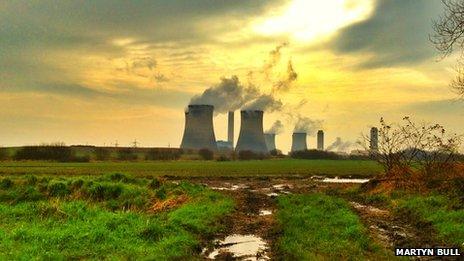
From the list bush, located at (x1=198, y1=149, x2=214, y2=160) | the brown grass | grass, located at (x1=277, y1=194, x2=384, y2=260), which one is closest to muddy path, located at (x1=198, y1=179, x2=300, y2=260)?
grass, located at (x1=277, y1=194, x2=384, y2=260)

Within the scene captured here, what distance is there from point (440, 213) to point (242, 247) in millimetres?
8098

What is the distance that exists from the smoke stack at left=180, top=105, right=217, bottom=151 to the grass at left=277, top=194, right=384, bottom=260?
384ft

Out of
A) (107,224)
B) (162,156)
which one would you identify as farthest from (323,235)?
(162,156)

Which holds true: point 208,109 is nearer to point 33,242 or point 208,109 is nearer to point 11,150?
point 11,150

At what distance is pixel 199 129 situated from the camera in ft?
471

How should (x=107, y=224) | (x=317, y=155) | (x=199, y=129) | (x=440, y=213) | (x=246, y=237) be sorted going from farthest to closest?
(x=317, y=155) < (x=199, y=129) < (x=440, y=213) < (x=107, y=224) < (x=246, y=237)

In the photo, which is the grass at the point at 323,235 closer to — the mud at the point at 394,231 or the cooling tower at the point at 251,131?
the mud at the point at 394,231

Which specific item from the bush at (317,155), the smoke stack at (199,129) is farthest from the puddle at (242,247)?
the bush at (317,155)

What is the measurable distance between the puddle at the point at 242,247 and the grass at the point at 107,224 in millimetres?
696

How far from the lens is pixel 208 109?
14050 centimetres

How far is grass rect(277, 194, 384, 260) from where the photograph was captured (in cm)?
1271

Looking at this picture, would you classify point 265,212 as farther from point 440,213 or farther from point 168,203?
point 440,213

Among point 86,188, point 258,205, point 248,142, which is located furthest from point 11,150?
point 258,205

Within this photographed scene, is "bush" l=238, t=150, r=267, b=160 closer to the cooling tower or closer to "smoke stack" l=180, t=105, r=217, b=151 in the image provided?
the cooling tower
